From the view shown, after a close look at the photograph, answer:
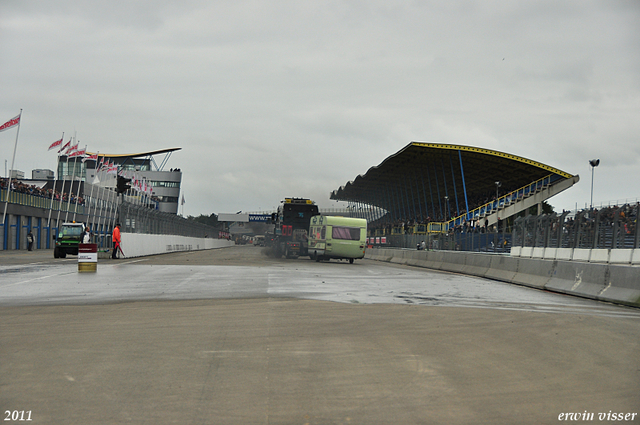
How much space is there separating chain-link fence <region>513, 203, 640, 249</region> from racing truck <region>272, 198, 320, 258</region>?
59.3ft

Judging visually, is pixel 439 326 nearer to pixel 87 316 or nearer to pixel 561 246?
pixel 87 316

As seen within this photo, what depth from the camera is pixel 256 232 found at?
156m

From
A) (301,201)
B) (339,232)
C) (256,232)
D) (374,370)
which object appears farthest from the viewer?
(256,232)

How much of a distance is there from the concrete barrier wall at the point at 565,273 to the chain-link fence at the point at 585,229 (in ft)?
1.38

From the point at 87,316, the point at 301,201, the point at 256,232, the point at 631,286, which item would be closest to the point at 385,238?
the point at 301,201

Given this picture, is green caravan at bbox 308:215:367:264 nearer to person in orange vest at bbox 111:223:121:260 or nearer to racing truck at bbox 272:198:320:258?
racing truck at bbox 272:198:320:258

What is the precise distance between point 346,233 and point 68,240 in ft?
50.0

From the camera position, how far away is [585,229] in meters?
22.2

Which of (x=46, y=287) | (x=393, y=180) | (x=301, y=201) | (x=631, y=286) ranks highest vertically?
(x=393, y=180)

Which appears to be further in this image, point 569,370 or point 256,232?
point 256,232

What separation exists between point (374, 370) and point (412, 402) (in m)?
1.12

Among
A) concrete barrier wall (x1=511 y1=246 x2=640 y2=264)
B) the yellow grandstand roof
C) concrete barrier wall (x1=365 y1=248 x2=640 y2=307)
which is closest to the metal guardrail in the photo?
the yellow grandstand roof

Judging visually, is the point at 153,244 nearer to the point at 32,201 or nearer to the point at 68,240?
the point at 68,240

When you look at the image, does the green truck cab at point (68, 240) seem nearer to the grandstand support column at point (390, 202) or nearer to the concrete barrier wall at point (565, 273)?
the concrete barrier wall at point (565, 273)
